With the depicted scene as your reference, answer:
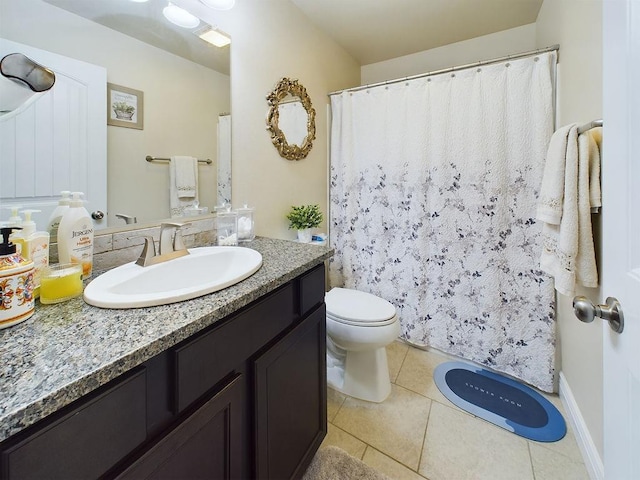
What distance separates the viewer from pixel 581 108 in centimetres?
124

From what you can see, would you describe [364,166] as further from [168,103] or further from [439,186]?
[168,103]

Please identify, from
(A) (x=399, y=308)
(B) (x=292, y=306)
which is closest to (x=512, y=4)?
(A) (x=399, y=308)

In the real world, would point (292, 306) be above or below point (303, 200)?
below

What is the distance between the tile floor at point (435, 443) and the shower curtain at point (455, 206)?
45 centimetres

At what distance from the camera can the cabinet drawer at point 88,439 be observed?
379 mm

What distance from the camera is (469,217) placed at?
1807 millimetres

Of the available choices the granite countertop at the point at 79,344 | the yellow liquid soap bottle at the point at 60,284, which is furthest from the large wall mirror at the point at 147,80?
the granite countertop at the point at 79,344

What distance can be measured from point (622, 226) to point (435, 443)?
1244mm

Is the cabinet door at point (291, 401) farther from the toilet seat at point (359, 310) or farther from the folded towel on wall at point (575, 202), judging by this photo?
the folded towel on wall at point (575, 202)

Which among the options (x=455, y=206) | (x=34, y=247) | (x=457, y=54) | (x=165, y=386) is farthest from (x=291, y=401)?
(x=457, y=54)

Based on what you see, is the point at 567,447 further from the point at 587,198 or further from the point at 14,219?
the point at 14,219

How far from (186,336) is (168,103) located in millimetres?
1002

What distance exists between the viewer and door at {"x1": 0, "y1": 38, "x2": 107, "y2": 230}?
2.56 ft

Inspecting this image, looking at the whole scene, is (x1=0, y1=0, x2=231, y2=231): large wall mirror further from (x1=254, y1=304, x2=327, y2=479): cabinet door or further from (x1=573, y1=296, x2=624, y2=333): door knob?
(x1=573, y1=296, x2=624, y2=333): door knob
